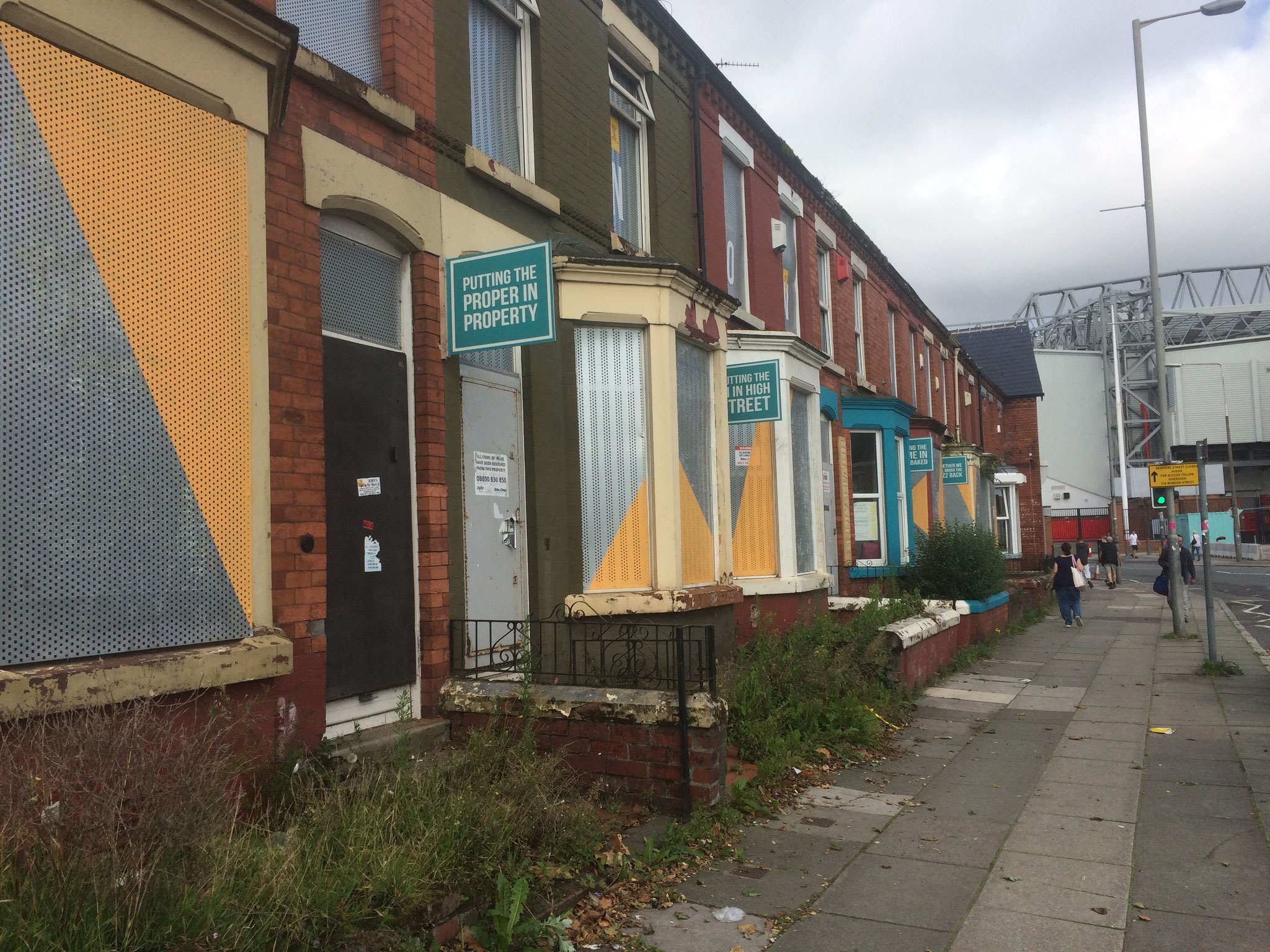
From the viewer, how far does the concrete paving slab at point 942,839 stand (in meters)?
5.22

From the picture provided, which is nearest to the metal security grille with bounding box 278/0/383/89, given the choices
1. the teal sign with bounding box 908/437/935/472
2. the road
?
the teal sign with bounding box 908/437/935/472

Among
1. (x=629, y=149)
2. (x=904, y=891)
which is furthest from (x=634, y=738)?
(x=629, y=149)

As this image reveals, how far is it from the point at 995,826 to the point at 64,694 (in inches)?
194

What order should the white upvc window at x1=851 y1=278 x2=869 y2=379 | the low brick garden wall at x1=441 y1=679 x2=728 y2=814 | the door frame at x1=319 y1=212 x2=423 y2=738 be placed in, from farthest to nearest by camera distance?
the white upvc window at x1=851 y1=278 x2=869 y2=379, the door frame at x1=319 y1=212 x2=423 y2=738, the low brick garden wall at x1=441 y1=679 x2=728 y2=814

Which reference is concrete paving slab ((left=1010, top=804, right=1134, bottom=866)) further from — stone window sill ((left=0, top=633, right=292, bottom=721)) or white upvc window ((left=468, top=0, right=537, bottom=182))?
white upvc window ((left=468, top=0, right=537, bottom=182))

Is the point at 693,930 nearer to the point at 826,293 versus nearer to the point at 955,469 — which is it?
the point at 826,293

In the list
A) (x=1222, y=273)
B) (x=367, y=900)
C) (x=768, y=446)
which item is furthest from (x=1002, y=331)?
(x=1222, y=273)

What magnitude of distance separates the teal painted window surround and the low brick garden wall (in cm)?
1077

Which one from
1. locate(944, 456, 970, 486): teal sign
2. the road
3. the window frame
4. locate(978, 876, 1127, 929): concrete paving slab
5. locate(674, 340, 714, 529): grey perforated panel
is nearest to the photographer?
locate(978, 876, 1127, 929): concrete paving slab

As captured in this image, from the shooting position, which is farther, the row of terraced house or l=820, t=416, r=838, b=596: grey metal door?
l=820, t=416, r=838, b=596: grey metal door

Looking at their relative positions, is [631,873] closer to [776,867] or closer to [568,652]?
[776,867]

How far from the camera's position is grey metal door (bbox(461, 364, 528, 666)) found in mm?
6891

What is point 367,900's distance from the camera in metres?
3.47

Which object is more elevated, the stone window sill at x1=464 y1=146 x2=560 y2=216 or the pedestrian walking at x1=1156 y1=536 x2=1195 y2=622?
the stone window sill at x1=464 y1=146 x2=560 y2=216
